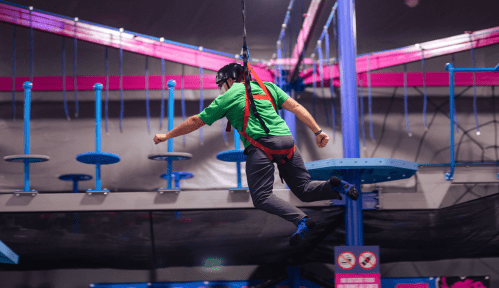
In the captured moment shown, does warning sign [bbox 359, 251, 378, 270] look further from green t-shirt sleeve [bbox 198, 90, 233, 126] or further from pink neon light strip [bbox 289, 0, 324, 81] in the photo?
pink neon light strip [bbox 289, 0, 324, 81]

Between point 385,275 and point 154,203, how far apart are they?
298 centimetres

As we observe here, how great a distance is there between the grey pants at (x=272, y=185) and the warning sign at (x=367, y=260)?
77 cm

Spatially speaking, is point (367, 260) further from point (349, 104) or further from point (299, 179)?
point (349, 104)

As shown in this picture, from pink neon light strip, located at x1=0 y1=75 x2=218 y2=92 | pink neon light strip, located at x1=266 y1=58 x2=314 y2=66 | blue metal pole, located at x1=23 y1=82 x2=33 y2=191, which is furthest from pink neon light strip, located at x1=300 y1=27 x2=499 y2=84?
blue metal pole, located at x1=23 y1=82 x2=33 y2=191

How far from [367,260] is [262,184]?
1121mm

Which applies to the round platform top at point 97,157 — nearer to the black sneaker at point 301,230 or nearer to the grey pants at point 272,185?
the grey pants at point 272,185

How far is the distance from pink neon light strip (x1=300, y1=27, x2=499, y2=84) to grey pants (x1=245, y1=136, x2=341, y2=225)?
2918 mm

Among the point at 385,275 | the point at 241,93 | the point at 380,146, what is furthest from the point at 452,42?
the point at 241,93

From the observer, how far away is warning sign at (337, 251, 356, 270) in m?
3.12

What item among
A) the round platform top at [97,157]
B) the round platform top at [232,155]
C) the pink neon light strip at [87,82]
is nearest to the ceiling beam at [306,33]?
the pink neon light strip at [87,82]

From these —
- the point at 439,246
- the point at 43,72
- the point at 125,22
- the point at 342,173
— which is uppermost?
the point at 125,22

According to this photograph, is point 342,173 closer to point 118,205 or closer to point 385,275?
point 118,205

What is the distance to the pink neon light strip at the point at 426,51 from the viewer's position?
17.3 feet

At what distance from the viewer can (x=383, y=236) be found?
4.13 meters
